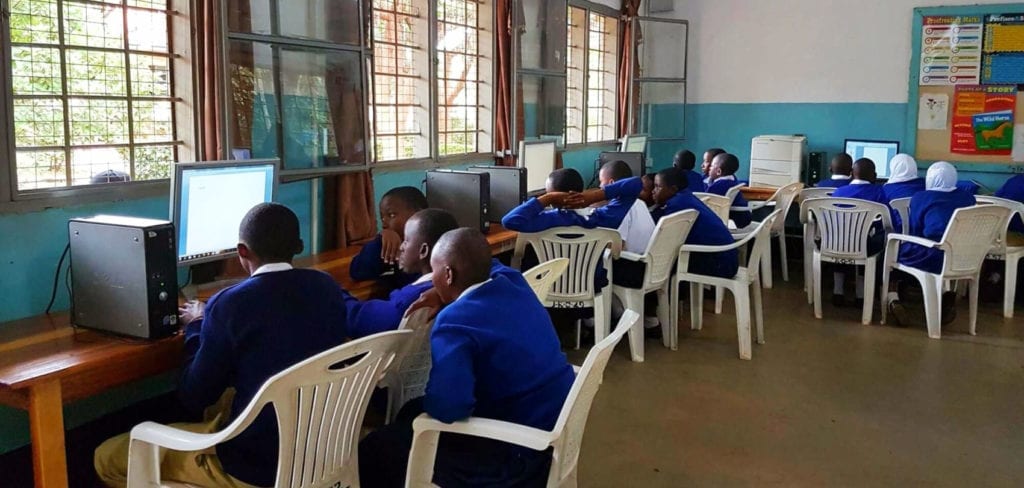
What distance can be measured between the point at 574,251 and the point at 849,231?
2038mm

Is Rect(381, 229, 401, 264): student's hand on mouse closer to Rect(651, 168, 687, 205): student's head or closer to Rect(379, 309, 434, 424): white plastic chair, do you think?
Rect(379, 309, 434, 424): white plastic chair

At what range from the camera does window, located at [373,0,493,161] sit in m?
4.47

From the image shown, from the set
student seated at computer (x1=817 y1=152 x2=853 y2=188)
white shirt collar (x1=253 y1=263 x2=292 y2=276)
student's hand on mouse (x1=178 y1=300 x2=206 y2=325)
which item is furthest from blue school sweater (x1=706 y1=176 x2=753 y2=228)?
white shirt collar (x1=253 y1=263 x2=292 y2=276)

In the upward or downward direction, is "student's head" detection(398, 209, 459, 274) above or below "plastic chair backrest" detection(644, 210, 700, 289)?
above

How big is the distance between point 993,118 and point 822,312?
2452mm

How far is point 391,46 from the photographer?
448 centimetres

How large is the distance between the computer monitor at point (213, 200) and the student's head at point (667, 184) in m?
2.19

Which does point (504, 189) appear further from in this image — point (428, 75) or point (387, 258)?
point (387, 258)

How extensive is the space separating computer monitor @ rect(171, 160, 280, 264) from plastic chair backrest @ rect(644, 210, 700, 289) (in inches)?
75.3

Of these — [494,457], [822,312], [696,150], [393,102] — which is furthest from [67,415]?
[696,150]

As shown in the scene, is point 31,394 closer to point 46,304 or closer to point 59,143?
point 46,304

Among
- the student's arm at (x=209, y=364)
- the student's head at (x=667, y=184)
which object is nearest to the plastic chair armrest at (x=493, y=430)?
the student's arm at (x=209, y=364)

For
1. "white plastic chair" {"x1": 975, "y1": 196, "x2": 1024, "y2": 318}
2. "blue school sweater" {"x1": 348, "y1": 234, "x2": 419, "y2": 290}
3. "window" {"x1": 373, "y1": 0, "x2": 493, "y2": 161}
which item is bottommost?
"white plastic chair" {"x1": 975, "y1": 196, "x2": 1024, "y2": 318}

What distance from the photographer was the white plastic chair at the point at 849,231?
4934mm
